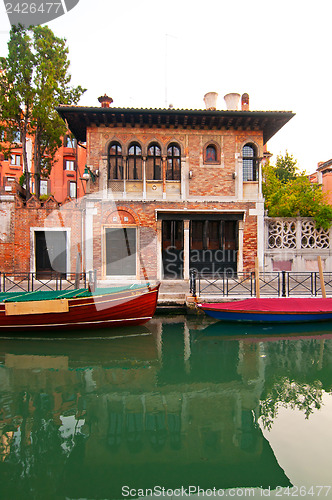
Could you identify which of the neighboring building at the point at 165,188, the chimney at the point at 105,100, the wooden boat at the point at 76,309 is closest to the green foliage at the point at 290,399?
the wooden boat at the point at 76,309

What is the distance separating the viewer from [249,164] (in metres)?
13.1

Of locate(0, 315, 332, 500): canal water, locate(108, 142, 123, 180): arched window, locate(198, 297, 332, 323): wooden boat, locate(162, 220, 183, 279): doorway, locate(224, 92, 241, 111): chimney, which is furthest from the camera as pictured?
locate(224, 92, 241, 111): chimney

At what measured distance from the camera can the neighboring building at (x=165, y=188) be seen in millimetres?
12633

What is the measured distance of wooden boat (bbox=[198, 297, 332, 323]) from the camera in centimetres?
902

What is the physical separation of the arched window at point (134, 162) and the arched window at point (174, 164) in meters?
1.20

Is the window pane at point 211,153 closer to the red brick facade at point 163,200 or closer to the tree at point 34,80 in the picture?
the red brick facade at point 163,200

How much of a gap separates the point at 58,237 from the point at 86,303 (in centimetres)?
609

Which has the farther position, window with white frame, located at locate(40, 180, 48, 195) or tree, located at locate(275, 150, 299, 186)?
window with white frame, located at locate(40, 180, 48, 195)

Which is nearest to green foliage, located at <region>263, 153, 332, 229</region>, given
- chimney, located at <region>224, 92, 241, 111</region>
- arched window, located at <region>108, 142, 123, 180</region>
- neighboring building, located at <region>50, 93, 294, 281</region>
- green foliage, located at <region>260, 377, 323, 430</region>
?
neighboring building, located at <region>50, 93, 294, 281</region>

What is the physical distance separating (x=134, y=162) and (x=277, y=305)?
26.3ft

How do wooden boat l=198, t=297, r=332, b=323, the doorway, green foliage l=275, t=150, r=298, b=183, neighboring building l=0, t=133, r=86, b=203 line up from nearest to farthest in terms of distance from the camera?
1. wooden boat l=198, t=297, r=332, b=323
2. the doorway
3. green foliage l=275, t=150, r=298, b=183
4. neighboring building l=0, t=133, r=86, b=203

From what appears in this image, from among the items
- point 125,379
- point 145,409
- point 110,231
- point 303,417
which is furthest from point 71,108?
point 303,417

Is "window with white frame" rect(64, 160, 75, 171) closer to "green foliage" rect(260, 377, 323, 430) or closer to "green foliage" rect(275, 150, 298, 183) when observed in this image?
"green foliage" rect(275, 150, 298, 183)

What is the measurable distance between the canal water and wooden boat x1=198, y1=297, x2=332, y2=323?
112 centimetres
